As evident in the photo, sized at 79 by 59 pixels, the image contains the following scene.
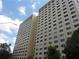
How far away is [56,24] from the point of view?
51.6 metres

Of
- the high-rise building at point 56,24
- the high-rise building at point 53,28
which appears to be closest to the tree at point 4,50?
the high-rise building at point 53,28

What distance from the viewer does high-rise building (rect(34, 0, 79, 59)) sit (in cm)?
4397

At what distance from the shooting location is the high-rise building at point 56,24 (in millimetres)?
43969

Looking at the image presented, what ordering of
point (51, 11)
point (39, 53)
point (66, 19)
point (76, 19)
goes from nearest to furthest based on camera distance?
point (76, 19) < point (66, 19) < point (39, 53) < point (51, 11)

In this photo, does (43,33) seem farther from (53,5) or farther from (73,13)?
(73,13)

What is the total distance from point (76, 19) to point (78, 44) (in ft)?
64.1

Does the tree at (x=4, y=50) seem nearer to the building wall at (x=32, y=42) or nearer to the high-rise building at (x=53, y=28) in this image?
the high-rise building at (x=53, y=28)

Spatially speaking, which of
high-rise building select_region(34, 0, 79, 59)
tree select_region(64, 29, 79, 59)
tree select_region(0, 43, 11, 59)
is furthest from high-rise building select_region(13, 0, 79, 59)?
tree select_region(64, 29, 79, 59)

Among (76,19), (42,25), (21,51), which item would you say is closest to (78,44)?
(76,19)

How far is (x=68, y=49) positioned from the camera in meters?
26.0

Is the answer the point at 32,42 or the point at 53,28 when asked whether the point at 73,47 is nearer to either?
the point at 53,28

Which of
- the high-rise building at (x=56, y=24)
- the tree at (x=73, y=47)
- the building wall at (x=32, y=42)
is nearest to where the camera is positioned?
the tree at (x=73, y=47)

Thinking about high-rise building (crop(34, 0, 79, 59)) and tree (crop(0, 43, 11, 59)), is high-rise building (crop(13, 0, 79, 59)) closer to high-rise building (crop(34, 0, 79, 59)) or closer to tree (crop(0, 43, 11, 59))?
high-rise building (crop(34, 0, 79, 59))

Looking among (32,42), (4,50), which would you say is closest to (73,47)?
(32,42)
